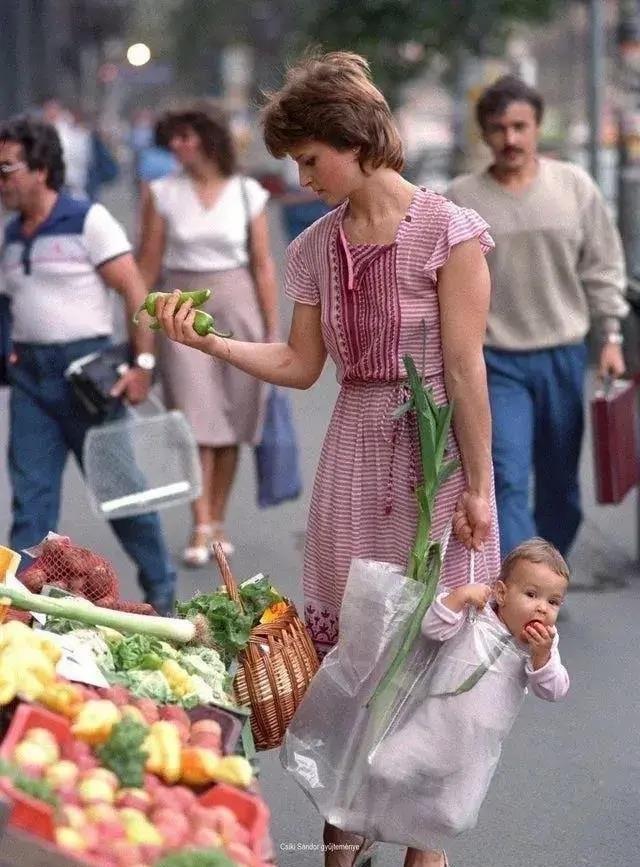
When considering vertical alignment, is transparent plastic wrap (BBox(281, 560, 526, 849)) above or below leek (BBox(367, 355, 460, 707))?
Answer: below

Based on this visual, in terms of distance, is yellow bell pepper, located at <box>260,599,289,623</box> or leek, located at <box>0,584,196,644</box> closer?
leek, located at <box>0,584,196,644</box>

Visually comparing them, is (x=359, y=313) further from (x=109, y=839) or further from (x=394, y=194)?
(x=109, y=839)

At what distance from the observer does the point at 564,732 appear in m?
5.43

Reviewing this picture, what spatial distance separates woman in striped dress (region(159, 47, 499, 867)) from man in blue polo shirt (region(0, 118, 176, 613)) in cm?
223

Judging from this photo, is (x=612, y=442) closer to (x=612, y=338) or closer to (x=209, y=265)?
(x=612, y=338)

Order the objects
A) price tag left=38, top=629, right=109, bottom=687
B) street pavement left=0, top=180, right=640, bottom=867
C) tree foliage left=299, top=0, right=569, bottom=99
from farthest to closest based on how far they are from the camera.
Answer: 1. tree foliage left=299, top=0, right=569, bottom=99
2. street pavement left=0, top=180, right=640, bottom=867
3. price tag left=38, top=629, right=109, bottom=687

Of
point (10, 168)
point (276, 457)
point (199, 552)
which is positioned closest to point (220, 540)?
point (199, 552)

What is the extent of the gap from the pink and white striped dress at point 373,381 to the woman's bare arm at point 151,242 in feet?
12.3

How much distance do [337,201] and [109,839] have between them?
1634 millimetres

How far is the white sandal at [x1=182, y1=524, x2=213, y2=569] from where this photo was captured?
7609mm

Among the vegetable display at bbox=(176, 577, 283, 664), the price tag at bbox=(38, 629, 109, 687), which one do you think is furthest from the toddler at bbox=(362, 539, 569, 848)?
the price tag at bbox=(38, 629, 109, 687)

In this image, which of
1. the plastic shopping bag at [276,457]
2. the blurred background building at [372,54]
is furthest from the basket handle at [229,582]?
the plastic shopping bag at [276,457]

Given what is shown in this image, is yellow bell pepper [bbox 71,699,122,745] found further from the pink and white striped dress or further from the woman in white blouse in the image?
the woman in white blouse

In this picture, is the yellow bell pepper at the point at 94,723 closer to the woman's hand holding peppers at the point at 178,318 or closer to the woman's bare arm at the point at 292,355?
the woman's hand holding peppers at the point at 178,318
